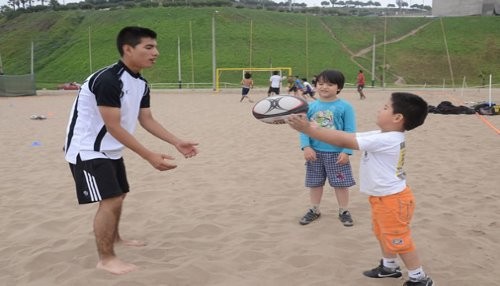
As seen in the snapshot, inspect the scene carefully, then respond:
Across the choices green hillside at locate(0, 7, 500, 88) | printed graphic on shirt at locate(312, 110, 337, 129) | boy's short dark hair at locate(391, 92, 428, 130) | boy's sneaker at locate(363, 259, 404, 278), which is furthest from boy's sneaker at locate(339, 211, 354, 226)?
green hillside at locate(0, 7, 500, 88)

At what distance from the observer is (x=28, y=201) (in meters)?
5.48


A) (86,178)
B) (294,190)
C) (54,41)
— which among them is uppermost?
(54,41)

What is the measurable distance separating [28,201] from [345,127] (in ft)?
12.5

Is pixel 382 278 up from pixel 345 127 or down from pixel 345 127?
down

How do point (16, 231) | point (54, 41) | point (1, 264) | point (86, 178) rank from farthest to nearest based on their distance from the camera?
point (54, 41)
point (16, 231)
point (1, 264)
point (86, 178)

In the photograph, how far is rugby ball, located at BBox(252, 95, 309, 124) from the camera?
294cm

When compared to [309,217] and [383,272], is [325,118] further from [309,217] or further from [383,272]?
[383,272]

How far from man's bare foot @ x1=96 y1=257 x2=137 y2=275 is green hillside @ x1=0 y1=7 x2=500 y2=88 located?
143 ft

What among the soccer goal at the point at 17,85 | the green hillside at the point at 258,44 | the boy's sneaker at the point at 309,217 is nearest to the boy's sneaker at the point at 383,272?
the boy's sneaker at the point at 309,217

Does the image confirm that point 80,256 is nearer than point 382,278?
No

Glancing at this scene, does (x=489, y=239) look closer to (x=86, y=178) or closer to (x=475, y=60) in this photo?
(x=86, y=178)

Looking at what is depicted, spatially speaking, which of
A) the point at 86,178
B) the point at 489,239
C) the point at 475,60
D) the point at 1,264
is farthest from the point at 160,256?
the point at 475,60

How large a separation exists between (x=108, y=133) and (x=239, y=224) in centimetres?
176

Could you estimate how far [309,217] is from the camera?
4711 mm
